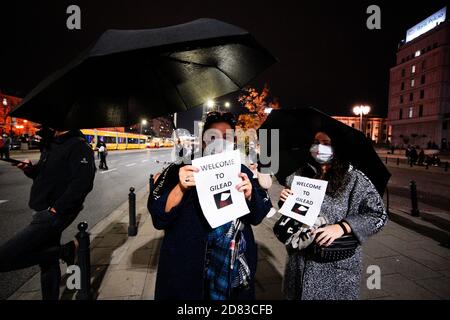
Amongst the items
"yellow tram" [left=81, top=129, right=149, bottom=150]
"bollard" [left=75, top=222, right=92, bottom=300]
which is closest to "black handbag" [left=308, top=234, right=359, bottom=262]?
"bollard" [left=75, top=222, right=92, bottom=300]

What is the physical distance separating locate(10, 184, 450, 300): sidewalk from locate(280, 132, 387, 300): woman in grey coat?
1462 millimetres

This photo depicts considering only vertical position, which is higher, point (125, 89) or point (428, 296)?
point (125, 89)

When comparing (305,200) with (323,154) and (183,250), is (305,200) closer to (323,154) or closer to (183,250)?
(323,154)

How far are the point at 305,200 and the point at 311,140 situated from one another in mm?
946

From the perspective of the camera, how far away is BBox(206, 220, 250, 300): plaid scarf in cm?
Answer: 181

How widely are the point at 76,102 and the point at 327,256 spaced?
91.3 inches

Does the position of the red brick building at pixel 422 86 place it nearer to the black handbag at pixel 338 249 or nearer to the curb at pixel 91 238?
the curb at pixel 91 238

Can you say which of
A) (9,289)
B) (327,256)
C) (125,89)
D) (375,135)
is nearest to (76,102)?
(125,89)

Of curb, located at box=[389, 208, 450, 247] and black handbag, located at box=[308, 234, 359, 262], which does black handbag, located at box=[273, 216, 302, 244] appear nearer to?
black handbag, located at box=[308, 234, 359, 262]

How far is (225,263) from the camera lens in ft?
5.92

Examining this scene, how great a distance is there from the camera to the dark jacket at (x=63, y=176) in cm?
271

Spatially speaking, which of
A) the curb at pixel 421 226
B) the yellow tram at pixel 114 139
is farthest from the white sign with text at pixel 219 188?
the yellow tram at pixel 114 139

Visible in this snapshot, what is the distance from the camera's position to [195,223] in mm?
1788

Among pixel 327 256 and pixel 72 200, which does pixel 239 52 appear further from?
pixel 72 200
